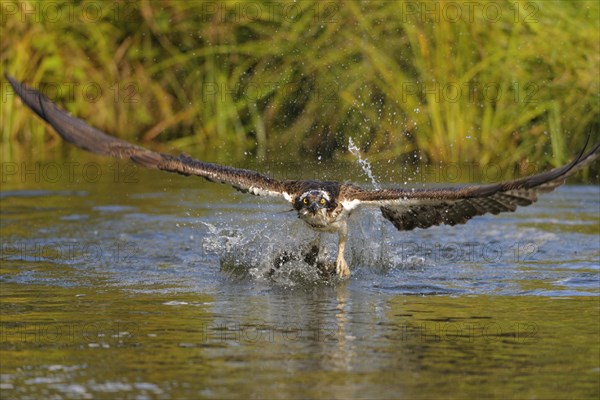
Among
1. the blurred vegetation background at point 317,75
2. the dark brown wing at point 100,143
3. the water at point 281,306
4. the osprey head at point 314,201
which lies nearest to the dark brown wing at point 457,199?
the osprey head at point 314,201

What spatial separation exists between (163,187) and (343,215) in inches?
215

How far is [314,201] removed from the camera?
905cm

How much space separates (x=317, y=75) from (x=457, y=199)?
7017mm

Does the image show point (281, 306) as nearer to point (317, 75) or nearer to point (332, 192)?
point (332, 192)

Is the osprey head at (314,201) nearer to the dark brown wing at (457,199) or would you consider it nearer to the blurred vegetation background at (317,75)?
the dark brown wing at (457,199)

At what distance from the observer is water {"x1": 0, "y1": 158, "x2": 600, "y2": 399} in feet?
20.1

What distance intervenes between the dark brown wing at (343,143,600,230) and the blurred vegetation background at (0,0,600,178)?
204 inches

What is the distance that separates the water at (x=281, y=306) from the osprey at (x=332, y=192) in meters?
0.45

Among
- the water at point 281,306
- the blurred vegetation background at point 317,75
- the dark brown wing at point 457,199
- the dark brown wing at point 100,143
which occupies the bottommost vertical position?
the water at point 281,306

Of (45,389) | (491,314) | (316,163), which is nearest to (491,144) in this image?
(316,163)

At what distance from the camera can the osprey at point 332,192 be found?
8.12 metres

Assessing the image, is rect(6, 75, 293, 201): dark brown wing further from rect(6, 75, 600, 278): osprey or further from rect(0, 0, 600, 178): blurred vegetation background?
rect(0, 0, 600, 178): blurred vegetation background

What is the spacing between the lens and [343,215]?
9414 mm

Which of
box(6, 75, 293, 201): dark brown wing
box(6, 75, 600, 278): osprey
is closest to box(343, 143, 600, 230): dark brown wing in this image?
box(6, 75, 600, 278): osprey
